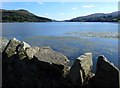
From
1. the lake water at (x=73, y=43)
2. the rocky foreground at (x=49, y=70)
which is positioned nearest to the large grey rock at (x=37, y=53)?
the rocky foreground at (x=49, y=70)

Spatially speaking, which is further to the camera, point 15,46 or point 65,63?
point 15,46

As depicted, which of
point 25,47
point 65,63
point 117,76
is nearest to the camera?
point 117,76

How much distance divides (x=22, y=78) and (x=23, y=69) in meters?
0.59

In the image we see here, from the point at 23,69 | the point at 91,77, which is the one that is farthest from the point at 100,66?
the point at 23,69

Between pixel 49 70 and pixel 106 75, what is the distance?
3.59 metres

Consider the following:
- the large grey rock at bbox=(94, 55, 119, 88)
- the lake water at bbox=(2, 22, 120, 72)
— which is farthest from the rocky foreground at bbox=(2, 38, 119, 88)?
the lake water at bbox=(2, 22, 120, 72)

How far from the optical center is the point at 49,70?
14906 mm

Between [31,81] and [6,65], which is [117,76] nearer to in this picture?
[31,81]

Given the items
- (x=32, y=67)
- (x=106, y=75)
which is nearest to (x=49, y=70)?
(x=32, y=67)

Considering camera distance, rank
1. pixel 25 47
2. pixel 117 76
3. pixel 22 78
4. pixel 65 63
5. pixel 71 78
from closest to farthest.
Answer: pixel 117 76
pixel 71 78
pixel 65 63
pixel 22 78
pixel 25 47

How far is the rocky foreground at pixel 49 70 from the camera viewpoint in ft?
43.9

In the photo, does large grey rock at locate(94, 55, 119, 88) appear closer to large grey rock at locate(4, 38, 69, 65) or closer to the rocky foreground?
the rocky foreground

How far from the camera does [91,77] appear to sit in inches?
555

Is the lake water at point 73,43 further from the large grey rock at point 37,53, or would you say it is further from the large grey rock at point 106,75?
the large grey rock at point 106,75
